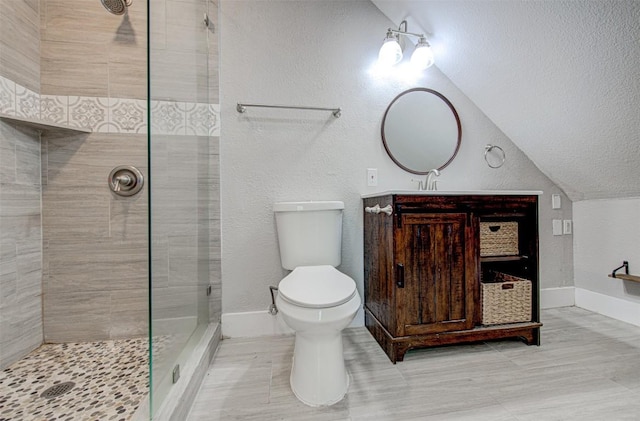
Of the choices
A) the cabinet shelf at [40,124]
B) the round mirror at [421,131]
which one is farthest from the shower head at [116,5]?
the round mirror at [421,131]

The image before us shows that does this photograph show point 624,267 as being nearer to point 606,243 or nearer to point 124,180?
point 606,243

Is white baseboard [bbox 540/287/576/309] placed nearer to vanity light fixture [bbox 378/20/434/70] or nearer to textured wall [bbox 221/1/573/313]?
textured wall [bbox 221/1/573/313]

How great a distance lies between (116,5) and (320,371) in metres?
1.98

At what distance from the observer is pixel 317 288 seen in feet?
3.96

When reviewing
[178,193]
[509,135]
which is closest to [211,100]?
[178,193]

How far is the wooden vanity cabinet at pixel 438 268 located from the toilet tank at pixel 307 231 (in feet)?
0.88

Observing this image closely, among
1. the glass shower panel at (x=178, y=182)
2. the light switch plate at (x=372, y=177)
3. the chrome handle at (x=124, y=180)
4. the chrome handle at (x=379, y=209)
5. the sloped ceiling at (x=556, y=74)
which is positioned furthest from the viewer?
the light switch plate at (x=372, y=177)

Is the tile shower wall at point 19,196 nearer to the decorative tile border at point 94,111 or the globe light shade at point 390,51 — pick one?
the decorative tile border at point 94,111

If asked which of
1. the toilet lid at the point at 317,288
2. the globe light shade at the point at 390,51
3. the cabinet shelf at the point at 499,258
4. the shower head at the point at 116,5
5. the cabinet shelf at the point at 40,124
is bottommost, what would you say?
the toilet lid at the point at 317,288

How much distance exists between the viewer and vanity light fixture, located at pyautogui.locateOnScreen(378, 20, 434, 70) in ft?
5.49

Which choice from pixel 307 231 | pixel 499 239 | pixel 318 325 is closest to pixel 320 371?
pixel 318 325

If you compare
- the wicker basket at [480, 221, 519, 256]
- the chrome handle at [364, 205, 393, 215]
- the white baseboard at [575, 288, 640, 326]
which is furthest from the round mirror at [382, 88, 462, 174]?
the white baseboard at [575, 288, 640, 326]

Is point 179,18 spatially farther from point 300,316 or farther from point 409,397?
point 409,397

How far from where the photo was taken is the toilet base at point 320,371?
3.63ft
